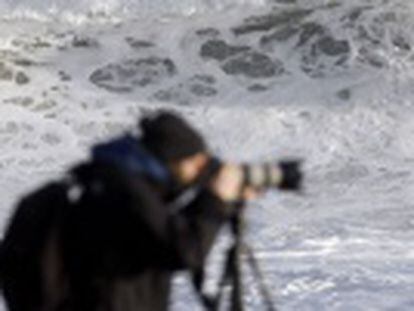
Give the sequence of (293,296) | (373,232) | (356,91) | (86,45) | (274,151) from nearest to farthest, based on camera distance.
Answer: (293,296)
(373,232)
(274,151)
(356,91)
(86,45)

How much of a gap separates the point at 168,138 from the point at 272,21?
1218 cm

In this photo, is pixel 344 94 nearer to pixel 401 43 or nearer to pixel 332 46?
pixel 332 46

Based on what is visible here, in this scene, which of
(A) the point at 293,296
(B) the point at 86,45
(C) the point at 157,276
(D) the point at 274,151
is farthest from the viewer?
(B) the point at 86,45

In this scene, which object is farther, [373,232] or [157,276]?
[373,232]

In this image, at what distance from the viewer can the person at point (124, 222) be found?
2.42 m

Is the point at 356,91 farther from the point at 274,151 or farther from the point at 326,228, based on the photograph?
the point at 326,228

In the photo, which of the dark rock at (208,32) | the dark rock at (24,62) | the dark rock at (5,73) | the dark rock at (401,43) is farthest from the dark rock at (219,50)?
the dark rock at (5,73)

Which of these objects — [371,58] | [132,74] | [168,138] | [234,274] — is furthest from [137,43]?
[168,138]

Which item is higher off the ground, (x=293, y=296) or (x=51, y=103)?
(x=51, y=103)

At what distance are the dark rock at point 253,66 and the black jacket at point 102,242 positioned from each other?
37.3 feet

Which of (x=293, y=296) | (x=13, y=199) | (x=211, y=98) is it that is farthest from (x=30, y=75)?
(x=293, y=296)

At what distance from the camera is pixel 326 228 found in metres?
8.80

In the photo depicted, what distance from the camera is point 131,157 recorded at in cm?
245

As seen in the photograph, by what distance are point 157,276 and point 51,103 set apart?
36.5 feet
